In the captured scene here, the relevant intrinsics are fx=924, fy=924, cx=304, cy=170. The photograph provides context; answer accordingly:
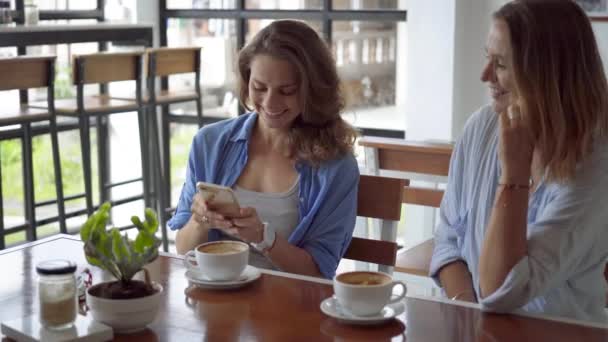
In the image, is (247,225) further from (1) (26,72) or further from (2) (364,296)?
→ (1) (26,72)

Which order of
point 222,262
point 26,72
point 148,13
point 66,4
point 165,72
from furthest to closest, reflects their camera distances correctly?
1. point 148,13
2. point 66,4
3. point 165,72
4. point 26,72
5. point 222,262

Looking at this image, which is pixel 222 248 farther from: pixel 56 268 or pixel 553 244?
pixel 553 244

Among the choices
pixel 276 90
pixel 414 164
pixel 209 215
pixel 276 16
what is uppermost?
pixel 276 16

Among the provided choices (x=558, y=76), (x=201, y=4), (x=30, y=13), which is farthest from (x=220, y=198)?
(x=201, y=4)

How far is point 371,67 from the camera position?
4691 millimetres

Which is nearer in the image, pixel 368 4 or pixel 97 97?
pixel 97 97

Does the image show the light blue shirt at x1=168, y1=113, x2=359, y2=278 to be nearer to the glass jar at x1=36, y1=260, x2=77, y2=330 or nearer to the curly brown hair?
the curly brown hair

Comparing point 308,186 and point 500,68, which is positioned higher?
point 500,68

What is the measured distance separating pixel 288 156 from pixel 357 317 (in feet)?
2.63

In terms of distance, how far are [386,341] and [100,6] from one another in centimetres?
443

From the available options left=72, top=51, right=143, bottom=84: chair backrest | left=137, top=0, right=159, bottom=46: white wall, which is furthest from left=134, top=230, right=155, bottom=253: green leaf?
left=137, top=0, right=159, bottom=46: white wall

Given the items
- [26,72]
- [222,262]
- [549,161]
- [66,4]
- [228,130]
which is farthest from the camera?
[66,4]

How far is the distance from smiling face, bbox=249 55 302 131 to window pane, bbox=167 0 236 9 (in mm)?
3074

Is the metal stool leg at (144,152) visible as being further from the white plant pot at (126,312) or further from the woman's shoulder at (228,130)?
the white plant pot at (126,312)
